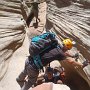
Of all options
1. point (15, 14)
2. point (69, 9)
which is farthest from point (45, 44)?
point (15, 14)

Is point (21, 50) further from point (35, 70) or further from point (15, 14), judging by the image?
point (35, 70)

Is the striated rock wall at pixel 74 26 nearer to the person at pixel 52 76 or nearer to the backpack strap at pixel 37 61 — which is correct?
the person at pixel 52 76

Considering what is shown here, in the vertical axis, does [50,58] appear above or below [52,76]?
above

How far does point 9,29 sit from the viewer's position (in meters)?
5.63

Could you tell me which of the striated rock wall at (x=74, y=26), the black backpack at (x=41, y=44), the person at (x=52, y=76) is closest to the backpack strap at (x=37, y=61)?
the black backpack at (x=41, y=44)

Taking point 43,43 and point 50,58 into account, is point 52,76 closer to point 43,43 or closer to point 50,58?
point 50,58

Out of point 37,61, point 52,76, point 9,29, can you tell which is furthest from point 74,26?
point 9,29

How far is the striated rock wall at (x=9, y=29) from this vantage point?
17.1 feet

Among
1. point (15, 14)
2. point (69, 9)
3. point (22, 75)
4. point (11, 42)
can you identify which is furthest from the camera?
point (15, 14)

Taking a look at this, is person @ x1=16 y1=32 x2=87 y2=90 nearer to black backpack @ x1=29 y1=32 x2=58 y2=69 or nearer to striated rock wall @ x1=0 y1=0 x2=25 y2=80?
black backpack @ x1=29 y1=32 x2=58 y2=69

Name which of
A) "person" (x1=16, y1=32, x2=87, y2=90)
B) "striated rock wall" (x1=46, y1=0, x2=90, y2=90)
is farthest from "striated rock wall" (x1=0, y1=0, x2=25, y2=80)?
"person" (x1=16, y1=32, x2=87, y2=90)

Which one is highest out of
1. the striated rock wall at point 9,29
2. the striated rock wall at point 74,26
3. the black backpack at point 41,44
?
the black backpack at point 41,44

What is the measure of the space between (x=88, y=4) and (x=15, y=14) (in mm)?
1928

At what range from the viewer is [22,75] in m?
4.52
